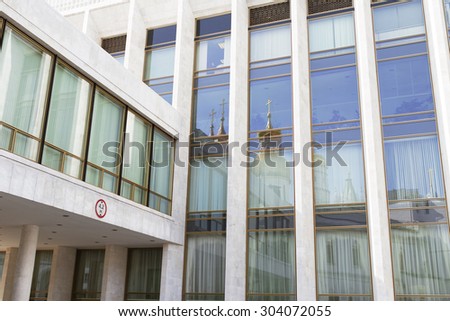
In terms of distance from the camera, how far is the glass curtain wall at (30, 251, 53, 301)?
20564 millimetres

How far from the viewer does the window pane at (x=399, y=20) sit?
18766 mm

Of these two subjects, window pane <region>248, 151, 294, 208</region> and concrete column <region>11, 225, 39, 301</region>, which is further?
window pane <region>248, 151, 294, 208</region>

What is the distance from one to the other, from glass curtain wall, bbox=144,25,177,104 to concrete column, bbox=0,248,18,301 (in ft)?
32.3

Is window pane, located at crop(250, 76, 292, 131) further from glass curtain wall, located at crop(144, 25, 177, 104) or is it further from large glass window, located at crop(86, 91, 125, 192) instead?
large glass window, located at crop(86, 91, 125, 192)

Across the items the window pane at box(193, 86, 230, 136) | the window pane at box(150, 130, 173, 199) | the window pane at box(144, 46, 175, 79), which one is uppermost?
the window pane at box(144, 46, 175, 79)

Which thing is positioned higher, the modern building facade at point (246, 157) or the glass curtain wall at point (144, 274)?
the modern building facade at point (246, 157)

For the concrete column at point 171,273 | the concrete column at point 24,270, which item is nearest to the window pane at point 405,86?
the concrete column at point 171,273

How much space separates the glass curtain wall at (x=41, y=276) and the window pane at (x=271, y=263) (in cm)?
956

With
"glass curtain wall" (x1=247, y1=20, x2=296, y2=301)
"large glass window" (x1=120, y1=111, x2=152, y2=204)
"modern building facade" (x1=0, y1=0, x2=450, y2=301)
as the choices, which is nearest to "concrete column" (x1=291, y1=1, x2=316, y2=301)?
"modern building facade" (x1=0, y1=0, x2=450, y2=301)

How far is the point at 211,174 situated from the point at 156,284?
5.12 m

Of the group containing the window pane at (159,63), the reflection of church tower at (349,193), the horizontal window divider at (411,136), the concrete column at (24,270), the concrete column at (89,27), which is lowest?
the concrete column at (24,270)

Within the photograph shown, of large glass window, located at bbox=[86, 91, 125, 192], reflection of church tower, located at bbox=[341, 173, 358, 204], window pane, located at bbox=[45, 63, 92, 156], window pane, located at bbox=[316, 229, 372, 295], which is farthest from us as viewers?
reflection of church tower, located at bbox=[341, 173, 358, 204]

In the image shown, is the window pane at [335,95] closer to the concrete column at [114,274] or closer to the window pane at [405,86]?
the window pane at [405,86]
